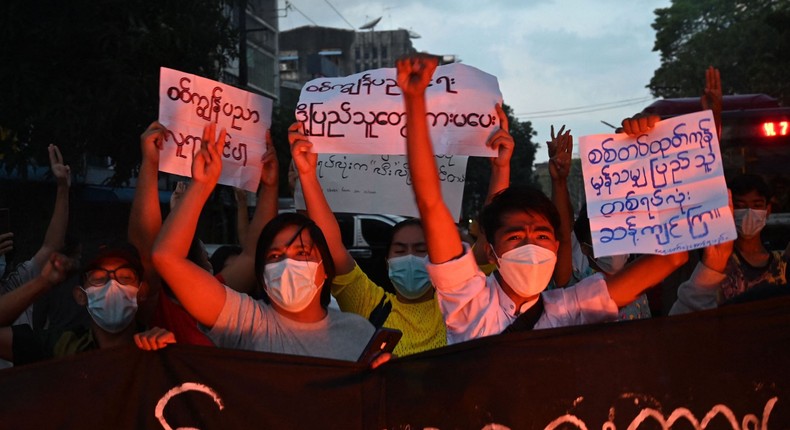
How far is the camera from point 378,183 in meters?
5.34

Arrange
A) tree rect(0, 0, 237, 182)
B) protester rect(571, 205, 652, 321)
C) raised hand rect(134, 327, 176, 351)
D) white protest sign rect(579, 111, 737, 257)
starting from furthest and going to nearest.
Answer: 1. tree rect(0, 0, 237, 182)
2. protester rect(571, 205, 652, 321)
3. white protest sign rect(579, 111, 737, 257)
4. raised hand rect(134, 327, 176, 351)

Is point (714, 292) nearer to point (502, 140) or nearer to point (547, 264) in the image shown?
point (547, 264)

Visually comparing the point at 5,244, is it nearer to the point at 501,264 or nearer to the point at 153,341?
the point at 153,341

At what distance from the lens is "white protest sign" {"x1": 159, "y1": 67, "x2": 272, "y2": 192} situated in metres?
4.51

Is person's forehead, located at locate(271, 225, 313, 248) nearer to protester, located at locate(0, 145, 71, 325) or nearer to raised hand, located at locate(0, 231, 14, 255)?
protester, located at locate(0, 145, 71, 325)

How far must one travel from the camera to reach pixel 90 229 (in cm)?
2206

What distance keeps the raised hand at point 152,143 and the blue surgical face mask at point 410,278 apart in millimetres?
1098

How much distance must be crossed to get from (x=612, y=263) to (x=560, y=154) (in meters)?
0.56

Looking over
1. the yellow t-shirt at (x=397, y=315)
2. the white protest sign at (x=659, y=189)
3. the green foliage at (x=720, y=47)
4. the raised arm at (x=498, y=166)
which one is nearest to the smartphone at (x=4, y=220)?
the yellow t-shirt at (x=397, y=315)

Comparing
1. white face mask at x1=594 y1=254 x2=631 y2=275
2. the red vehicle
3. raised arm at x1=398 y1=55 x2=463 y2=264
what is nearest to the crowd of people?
raised arm at x1=398 y1=55 x2=463 y2=264

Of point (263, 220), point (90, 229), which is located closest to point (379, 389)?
point (263, 220)

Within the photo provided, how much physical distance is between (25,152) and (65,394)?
838cm

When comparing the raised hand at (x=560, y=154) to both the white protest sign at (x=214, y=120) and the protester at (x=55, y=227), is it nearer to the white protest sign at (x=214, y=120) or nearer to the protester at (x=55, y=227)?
the white protest sign at (x=214, y=120)

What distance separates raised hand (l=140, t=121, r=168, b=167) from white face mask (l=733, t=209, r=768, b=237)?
103 inches
